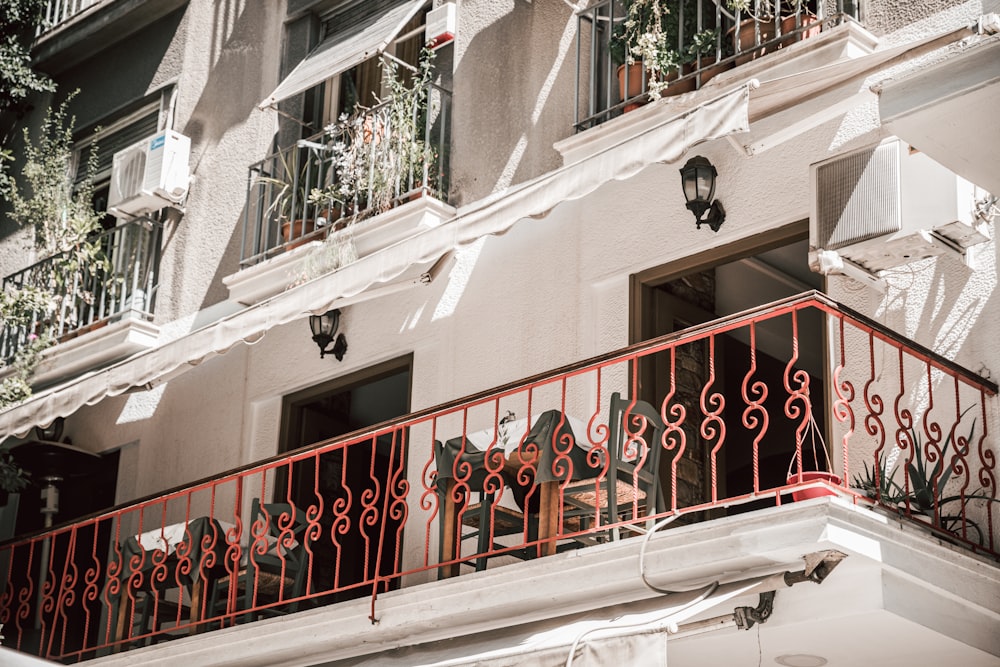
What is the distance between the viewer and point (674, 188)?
30.7 feet

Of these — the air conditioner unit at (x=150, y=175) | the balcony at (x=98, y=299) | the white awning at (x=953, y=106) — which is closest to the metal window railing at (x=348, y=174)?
the air conditioner unit at (x=150, y=175)

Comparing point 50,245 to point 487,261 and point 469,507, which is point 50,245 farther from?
point 469,507

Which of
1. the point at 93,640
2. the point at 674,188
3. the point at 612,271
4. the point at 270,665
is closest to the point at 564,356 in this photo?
the point at 612,271

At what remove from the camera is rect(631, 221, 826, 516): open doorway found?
9.10m

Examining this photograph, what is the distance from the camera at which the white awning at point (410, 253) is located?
7.69 meters

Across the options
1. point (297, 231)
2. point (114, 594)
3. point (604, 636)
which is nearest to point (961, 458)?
point (604, 636)

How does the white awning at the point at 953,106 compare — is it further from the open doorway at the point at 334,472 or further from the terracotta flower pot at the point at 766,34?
the open doorway at the point at 334,472

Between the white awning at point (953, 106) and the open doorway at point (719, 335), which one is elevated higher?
the open doorway at point (719, 335)

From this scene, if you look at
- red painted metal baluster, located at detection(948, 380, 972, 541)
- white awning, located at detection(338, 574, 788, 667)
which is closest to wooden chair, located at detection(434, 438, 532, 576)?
white awning, located at detection(338, 574, 788, 667)

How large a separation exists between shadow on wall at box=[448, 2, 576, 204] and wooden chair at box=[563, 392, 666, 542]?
248cm

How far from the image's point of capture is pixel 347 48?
1159 centimetres

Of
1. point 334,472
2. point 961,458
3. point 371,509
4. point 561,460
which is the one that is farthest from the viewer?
point 334,472

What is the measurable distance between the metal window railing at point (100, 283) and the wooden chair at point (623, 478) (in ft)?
18.8

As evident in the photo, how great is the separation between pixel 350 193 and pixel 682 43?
3015 millimetres
